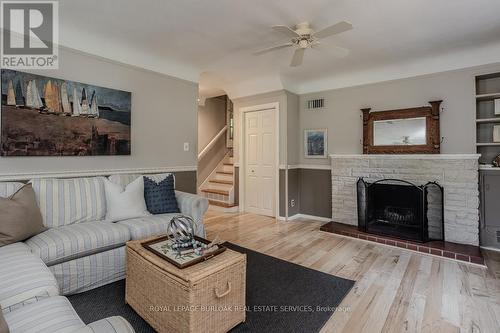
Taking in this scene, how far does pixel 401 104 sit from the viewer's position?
3.91 meters

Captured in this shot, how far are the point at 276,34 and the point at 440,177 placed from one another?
288 cm

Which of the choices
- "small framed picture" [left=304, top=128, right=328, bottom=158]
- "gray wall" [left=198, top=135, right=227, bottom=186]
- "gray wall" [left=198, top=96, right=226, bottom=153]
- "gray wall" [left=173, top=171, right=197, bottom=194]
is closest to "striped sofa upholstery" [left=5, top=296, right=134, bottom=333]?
"gray wall" [left=173, top=171, right=197, bottom=194]

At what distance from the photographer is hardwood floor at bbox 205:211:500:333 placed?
6.03 feet

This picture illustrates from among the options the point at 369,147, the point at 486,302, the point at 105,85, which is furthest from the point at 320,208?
the point at 105,85

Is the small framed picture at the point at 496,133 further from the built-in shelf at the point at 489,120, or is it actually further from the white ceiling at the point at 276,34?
the white ceiling at the point at 276,34

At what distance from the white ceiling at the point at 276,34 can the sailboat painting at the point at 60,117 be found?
0.53 metres

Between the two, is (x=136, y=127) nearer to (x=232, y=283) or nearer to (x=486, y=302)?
(x=232, y=283)

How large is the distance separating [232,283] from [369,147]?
335 cm

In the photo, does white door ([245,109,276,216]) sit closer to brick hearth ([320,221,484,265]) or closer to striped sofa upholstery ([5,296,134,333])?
brick hearth ([320,221,484,265])

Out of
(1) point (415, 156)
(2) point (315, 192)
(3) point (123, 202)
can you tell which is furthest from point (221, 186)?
(1) point (415, 156)

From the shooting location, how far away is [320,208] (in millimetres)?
4746

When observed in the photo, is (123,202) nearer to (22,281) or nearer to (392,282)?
(22,281)

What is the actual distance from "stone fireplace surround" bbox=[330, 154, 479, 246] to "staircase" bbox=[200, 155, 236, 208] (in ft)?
7.49

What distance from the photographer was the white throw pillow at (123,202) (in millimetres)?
2695
